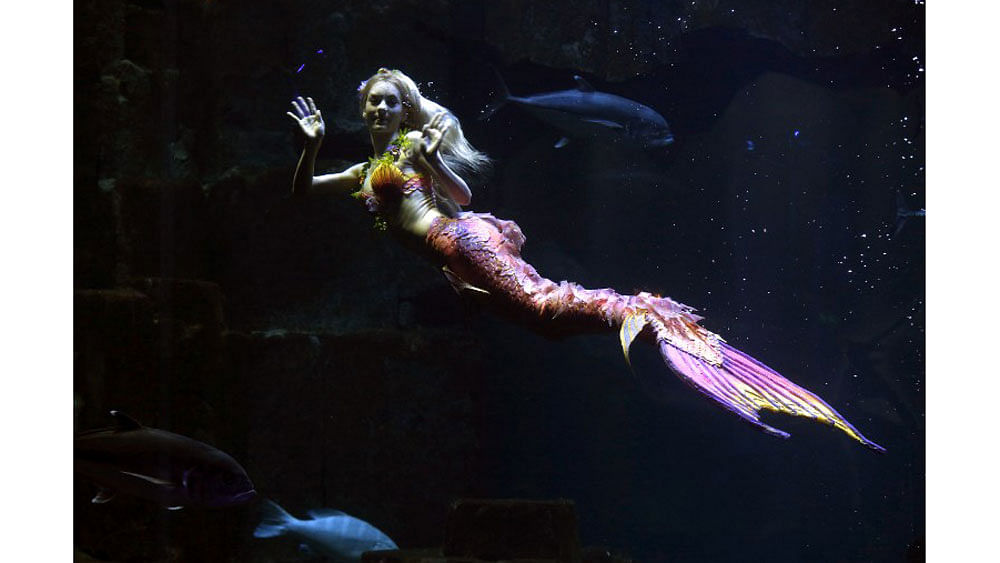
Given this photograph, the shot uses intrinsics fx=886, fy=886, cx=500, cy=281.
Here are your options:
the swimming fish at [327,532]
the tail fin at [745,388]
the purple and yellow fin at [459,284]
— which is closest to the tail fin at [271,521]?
the swimming fish at [327,532]

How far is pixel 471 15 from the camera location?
2668 millimetres

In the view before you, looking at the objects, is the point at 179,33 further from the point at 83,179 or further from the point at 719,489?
the point at 719,489

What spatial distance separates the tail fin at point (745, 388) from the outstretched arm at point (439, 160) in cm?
70

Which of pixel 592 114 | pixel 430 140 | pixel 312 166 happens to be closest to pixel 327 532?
pixel 312 166

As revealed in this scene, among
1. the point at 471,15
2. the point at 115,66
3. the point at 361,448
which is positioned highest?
the point at 471,15

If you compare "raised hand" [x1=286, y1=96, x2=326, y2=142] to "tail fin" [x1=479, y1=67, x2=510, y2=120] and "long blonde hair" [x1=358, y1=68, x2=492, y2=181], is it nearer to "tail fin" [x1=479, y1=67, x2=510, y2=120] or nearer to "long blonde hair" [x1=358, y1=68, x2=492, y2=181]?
"long blonde hair" [x1=358, y1=68, x2=492, y2=181]

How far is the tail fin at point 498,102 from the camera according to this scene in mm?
2672

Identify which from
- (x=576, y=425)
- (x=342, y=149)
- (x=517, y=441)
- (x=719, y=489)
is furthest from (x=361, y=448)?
(x=719, y=489)

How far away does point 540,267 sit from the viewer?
8.71 feet

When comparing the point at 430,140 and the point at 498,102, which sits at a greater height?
the point at 498,102

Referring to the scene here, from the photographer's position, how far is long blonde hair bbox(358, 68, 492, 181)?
2574 millimetres

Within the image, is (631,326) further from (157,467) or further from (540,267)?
(157,467)

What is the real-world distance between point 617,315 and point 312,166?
98cm

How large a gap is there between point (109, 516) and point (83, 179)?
990 millimetres
